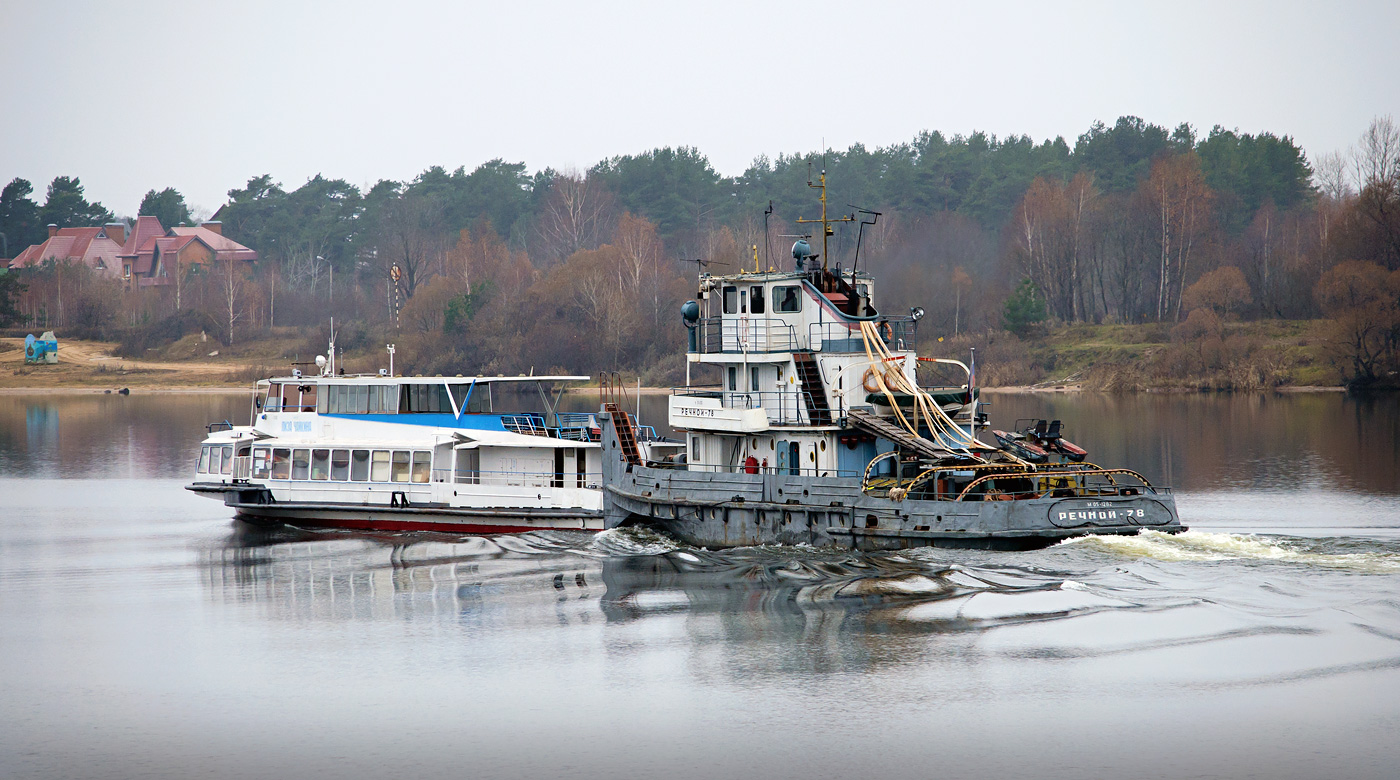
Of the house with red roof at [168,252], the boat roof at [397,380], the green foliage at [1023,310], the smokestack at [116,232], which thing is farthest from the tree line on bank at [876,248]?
the boat roof at [397,380]

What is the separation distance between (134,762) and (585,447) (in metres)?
16.8

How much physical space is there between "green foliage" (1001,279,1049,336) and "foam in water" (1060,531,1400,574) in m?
61.4

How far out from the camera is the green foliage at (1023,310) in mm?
87250

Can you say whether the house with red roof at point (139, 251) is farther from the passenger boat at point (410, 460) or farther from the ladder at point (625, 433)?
the ladder at point (625, 433)

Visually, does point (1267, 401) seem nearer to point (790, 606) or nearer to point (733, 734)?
point (790, 606)

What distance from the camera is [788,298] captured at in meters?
30.2

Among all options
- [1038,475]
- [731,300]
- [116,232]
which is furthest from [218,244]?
[1038,475]

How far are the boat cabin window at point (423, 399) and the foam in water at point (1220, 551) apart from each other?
715 inches

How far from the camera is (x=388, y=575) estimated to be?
2914cm

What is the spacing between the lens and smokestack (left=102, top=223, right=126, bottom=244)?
142500 millimetres

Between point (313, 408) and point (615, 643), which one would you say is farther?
point (313, 408)

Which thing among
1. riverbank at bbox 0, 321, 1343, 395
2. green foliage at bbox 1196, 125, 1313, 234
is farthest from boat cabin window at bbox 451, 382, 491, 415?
green foliage at bbox 1196, 125, 1313, 234

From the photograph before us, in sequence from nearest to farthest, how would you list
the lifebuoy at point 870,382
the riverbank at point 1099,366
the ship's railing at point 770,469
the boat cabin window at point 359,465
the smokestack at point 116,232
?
1. the ship's railing at point 770,469
2. the lifebuoy at point 870,382
3. the boat cabin window at point 359,465
4. the riverbank at point 1099,366
5. the smokestack at point 116,232

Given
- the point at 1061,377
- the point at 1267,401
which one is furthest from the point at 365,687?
the point at 1061,377
